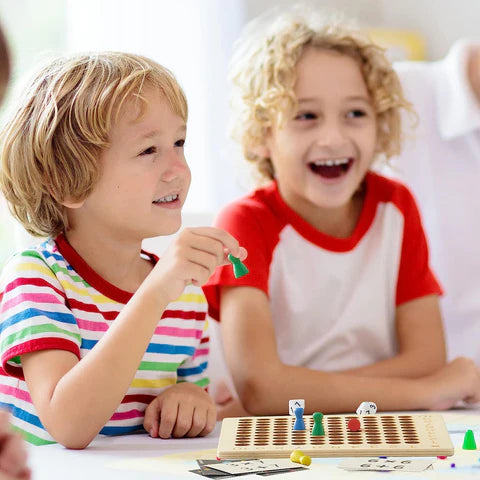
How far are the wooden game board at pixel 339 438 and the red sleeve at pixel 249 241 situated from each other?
0.41 m

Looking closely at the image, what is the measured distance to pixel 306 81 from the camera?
1.41 meters

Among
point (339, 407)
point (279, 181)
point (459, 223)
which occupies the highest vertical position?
point (279, 181)

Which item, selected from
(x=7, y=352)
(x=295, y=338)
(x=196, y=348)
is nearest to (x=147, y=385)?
(x=196, y=348)

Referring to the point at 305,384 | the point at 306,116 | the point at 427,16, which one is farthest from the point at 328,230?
the point at 427,16

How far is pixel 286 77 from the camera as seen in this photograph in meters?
1.41

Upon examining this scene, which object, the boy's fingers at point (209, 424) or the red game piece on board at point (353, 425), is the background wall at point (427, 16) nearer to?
the boy's fingers at point (209, 424)

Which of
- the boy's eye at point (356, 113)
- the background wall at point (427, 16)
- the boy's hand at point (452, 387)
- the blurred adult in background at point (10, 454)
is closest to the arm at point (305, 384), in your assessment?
the boy's hand at point (452, 387)

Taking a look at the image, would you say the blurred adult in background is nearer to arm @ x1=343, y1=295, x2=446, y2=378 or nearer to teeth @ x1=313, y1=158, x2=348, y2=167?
arm @ x1=343, y1=295, x2=446, y2=378

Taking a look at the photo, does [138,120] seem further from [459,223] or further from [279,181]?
[459,223]

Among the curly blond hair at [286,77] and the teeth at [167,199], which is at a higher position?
the curly blond hair at [286,77]

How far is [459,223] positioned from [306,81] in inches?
21.9

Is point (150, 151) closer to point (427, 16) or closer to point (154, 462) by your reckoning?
point (154, 462)

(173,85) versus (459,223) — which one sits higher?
(173,85)

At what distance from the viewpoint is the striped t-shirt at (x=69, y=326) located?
3.16 ft
